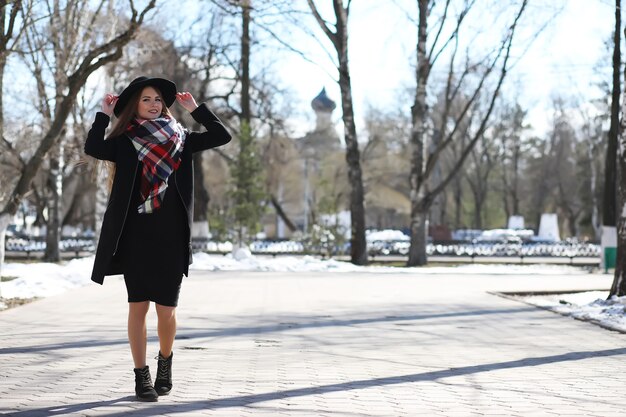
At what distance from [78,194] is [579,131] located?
3301 cm

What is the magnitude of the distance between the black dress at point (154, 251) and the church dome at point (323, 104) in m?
50.4

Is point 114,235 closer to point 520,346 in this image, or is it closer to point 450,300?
point 520,346

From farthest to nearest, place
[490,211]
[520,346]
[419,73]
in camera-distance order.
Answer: [490,211]
[419,73]
[520,346]

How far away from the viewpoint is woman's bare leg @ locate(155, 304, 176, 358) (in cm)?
604

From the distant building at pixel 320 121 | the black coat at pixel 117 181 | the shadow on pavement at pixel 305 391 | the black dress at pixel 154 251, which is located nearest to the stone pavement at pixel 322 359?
the shadow on pavement at pixel 305 391

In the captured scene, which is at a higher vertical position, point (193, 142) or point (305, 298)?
point (193, 142)

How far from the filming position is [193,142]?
20.7 ft

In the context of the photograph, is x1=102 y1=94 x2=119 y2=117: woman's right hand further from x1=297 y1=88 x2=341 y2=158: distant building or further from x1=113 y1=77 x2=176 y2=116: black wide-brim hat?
x1=297 y1=88 x2=341 y2=158: distant building

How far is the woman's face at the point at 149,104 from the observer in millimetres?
6082

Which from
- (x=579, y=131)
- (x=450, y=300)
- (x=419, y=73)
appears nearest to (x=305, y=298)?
(x=450, y=300)

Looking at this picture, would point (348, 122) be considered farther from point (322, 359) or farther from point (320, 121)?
point (320, 121)

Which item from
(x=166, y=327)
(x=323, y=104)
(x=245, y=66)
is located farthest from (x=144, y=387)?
(x=323, y=104)

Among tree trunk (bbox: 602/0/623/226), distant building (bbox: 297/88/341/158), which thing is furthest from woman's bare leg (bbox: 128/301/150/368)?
distant building (bbox: 297/88/341/158)

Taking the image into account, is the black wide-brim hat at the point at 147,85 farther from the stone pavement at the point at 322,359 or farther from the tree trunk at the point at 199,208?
the tree trunk at the point at 199,208
